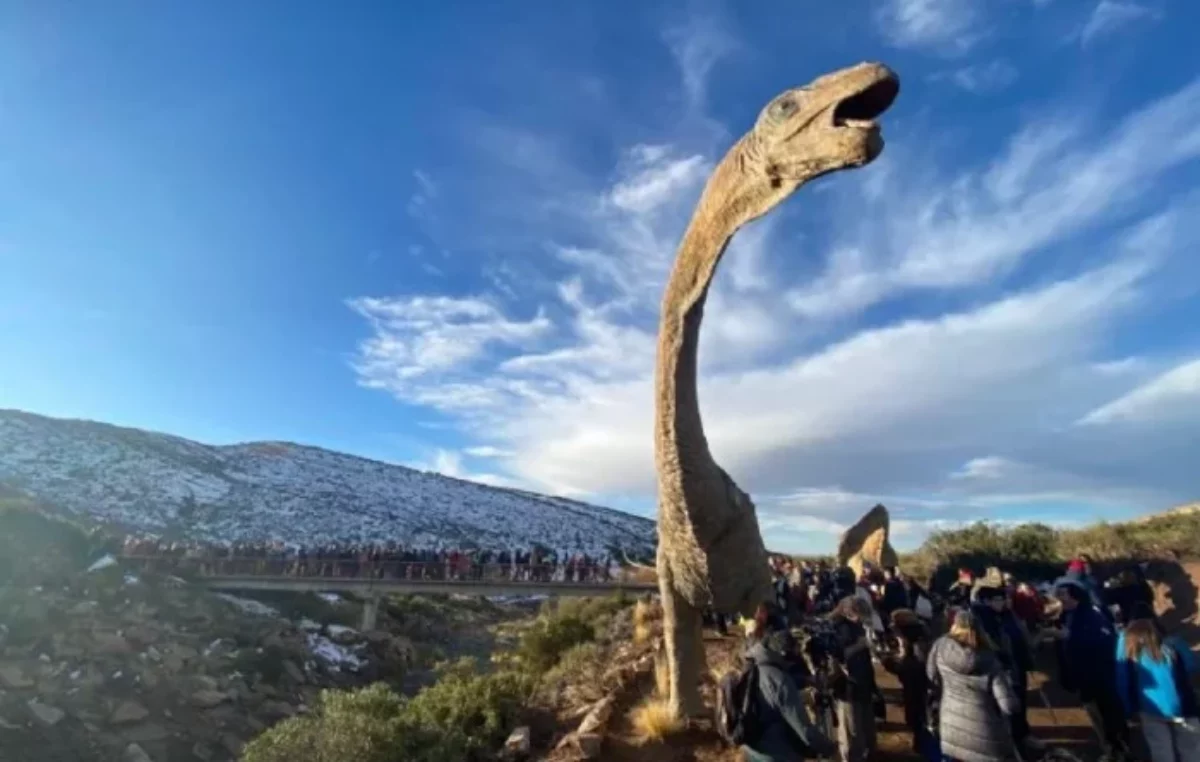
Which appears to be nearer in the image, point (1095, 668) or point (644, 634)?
point (1095, 668)

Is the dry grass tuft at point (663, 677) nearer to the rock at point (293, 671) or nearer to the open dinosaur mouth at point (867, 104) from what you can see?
the open dinosaur mouth at point (867, 104)

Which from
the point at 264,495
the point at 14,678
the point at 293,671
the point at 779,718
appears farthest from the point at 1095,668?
the point at 264,495

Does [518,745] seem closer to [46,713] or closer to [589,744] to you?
[589,744]

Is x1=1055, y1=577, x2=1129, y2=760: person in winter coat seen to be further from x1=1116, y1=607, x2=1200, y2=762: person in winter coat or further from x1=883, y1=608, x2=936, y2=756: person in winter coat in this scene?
x1=883, y1=608, x2=936, y2=756: person in winter coat

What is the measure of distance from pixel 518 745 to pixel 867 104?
286 inches

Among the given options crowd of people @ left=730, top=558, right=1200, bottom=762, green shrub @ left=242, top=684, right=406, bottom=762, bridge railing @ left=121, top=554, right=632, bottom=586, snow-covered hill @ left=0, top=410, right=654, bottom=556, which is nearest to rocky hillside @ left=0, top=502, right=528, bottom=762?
bridge railing @ left=121, top=554, right=632, bottom=586

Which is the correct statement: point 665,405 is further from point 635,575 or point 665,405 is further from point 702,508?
point 635,575

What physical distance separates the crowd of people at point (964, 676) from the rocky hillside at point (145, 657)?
44.4 feet

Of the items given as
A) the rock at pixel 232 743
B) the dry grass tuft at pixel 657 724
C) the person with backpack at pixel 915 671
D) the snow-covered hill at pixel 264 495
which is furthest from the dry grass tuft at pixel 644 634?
the snow-covered hill at pixel 264 495

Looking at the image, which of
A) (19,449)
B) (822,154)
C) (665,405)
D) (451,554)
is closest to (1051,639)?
(665,405)

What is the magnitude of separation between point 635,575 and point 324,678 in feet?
32.4

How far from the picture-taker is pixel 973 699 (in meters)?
4.48

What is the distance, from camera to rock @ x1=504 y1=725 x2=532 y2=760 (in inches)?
326

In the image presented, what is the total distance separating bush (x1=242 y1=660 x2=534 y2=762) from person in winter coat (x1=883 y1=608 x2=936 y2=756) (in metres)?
4.53
